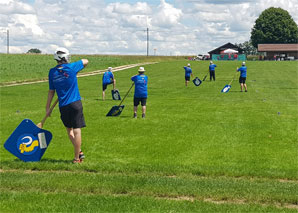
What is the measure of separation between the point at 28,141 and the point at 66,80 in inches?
62.9

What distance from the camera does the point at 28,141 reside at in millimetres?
9227

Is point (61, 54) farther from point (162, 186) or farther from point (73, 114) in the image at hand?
point (162, 186)

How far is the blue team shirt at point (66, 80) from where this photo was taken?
8586mm

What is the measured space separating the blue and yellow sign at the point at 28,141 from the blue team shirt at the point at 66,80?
0.94m

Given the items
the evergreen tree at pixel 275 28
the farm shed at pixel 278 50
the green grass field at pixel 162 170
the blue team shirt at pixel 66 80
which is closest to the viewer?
the green grass field at pixel 162 170

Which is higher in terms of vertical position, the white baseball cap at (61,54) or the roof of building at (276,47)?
the roof of building at (276,47)

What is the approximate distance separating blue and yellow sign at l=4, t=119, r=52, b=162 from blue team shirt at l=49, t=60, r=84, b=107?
0.94 meters

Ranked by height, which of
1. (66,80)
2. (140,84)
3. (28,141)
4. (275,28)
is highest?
(275,28)

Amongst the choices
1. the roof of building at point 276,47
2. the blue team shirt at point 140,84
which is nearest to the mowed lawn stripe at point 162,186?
the blue team shirt at point 140,84

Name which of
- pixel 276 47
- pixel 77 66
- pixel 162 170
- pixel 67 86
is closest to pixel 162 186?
pixel 162 170

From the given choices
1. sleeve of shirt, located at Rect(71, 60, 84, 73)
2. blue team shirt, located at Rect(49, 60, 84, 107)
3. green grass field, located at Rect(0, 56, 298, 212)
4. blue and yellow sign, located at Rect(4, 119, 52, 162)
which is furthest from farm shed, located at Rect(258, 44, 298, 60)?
blue team shirt, located at Rect(49, 60, 84, 107)

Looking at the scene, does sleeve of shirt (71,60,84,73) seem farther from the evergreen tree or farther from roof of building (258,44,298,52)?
the evergreen tree

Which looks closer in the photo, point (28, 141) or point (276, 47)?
point (28, 141)

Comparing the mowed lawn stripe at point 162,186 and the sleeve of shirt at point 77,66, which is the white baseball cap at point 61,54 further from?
the mowed lawn stripe at point 162,186
